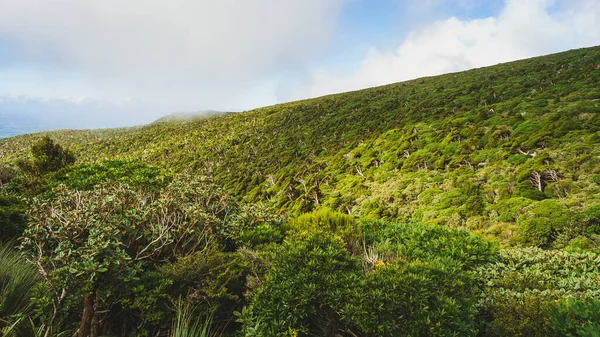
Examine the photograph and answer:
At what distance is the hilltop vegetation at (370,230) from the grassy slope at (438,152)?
0.15 meters

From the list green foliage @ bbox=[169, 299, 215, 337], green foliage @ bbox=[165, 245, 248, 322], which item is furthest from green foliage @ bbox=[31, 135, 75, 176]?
green foliage @ bbox=[169, 299, 215, 337]

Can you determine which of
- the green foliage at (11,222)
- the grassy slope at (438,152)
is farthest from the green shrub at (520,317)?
the green foliage at (11,222)

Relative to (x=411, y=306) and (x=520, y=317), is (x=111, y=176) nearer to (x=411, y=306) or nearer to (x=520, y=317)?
(x=411, y=306)

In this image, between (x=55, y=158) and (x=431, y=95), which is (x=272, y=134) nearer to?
(x=431, y=95)

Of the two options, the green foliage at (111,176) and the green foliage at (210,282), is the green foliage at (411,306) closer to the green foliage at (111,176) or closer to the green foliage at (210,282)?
the green foliage at (210,282)

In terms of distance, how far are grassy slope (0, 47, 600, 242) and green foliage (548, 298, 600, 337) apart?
916cm

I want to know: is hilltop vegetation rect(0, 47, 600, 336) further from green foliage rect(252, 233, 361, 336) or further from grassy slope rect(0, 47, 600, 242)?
grassy slope rect(0, 47, 600, 242)

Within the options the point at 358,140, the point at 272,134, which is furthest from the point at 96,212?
the point at 272,134

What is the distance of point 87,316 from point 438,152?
21.7 m

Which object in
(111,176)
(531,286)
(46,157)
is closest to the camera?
(531,286)

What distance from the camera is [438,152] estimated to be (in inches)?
840

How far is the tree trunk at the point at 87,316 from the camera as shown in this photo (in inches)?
177

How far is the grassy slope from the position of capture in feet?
47.3

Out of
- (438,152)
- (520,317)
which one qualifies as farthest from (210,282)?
(438,152)
